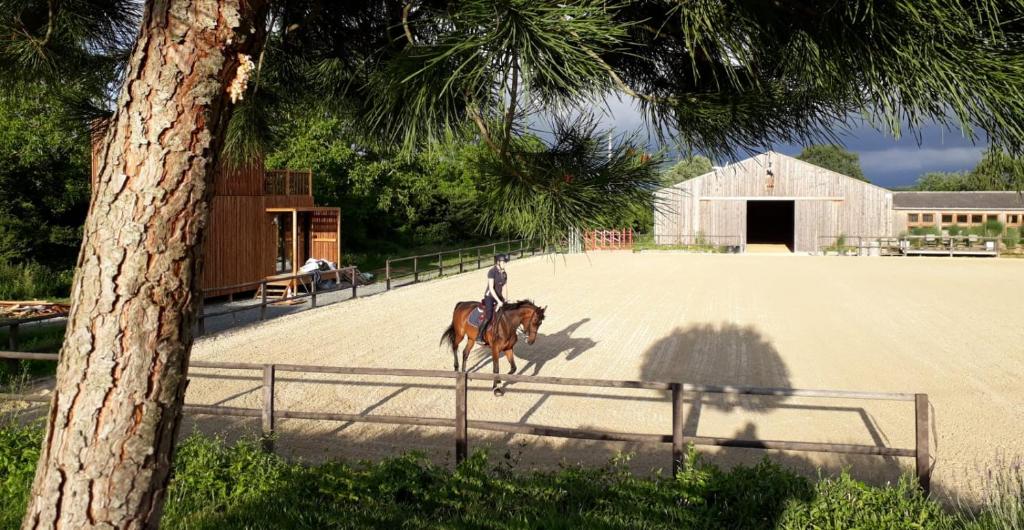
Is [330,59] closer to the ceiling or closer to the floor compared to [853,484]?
closer to the ceiling

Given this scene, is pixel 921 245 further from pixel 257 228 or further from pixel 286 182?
pixel 257 228

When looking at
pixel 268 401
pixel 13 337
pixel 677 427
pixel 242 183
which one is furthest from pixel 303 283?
pixel 677 427

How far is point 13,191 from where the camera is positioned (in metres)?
17.3

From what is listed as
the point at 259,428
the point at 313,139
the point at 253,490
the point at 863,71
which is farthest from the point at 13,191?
the point at 863,71

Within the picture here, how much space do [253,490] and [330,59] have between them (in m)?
2.44

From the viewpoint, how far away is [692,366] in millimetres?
9484

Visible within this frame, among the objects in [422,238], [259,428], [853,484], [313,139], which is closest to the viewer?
[853,484]

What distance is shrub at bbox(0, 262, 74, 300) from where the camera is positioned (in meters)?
15.4

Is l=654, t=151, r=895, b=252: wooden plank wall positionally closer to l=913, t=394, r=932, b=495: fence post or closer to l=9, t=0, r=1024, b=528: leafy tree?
l=913, t=394, r=932, b=495: fence post

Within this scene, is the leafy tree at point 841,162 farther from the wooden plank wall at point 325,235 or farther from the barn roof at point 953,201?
the wooden plank wall at point 325,235

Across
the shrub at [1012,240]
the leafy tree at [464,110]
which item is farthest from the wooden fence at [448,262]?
the shrub at [1012,240]

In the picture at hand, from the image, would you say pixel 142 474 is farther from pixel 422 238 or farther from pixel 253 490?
pixel 422 238

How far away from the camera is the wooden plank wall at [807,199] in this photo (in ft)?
116

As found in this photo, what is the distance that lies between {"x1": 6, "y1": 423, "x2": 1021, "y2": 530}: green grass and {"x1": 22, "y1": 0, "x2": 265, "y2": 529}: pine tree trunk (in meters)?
1.81
